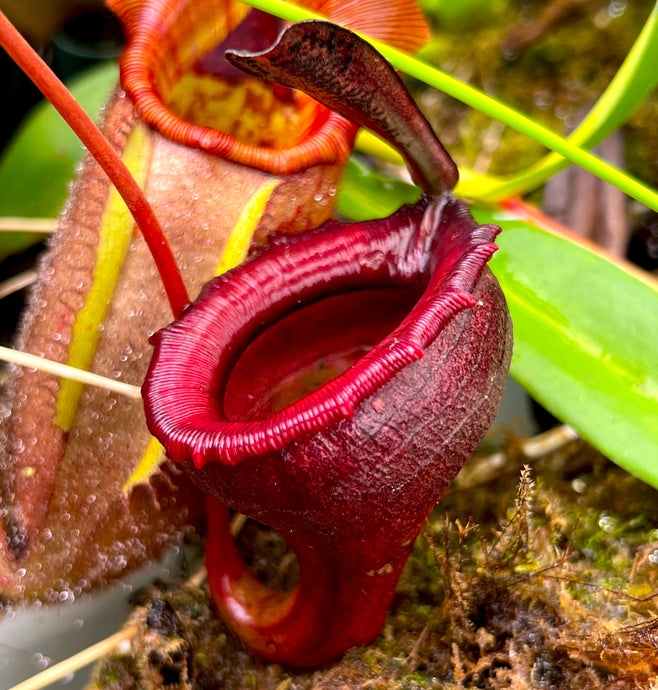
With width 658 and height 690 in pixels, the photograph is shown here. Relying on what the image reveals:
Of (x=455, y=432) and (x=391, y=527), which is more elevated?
(x=455, y=432)

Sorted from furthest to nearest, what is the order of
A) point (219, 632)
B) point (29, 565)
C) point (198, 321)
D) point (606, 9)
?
point (606, 9), point (219, 632), point (29, 565), point (198, 321)

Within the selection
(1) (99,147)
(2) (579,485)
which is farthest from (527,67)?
(1) (99,147)

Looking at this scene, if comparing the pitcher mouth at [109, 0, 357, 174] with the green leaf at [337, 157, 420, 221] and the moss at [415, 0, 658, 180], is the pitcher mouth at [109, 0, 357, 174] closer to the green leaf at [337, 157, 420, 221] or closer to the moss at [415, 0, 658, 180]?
the green leaf at [337, 157, 420, 221]

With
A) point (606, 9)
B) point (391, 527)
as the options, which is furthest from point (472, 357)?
point (606, 9)

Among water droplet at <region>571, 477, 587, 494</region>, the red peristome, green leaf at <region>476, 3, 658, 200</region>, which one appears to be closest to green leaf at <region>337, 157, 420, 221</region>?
green leaf at <region>476, 3, 658, 200</region>

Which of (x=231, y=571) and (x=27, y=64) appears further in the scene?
(x=231, y=571)

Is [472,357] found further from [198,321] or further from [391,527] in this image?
[198,321]

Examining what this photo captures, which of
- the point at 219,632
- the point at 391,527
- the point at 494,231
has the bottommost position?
the point at 219,632

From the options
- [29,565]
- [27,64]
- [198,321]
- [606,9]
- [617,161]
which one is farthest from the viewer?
[606,9]
